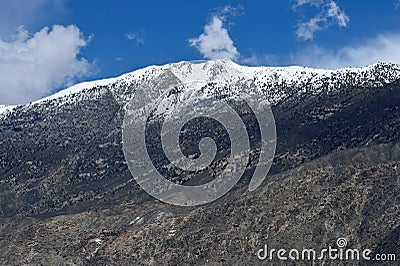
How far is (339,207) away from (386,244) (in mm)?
22260

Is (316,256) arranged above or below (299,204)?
below

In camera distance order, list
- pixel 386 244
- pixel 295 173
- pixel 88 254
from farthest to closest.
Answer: pixel 295 173
pixel 88 254
pixel 386 244

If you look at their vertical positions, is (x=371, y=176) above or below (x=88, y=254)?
above

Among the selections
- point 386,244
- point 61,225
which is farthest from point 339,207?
point 61,225

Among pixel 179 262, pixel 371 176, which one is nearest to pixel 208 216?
pixel 179 262

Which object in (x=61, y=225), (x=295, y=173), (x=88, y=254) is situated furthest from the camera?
(x=61, y=225)

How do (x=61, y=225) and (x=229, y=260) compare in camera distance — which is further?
(x=61, y=225)

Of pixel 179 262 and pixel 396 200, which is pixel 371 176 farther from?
pixel 179 262

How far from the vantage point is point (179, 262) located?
15825 cm

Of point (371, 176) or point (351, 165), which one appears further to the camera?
point (351, 165)

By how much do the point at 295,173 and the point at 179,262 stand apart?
153 ft

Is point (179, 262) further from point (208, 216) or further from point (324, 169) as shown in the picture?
point (324, 169)

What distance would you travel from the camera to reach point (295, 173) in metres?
186

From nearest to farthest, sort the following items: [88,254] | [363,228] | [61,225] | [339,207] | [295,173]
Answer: [363,228] → [339,207] → [88,254] → [295,173] → [61,225]
